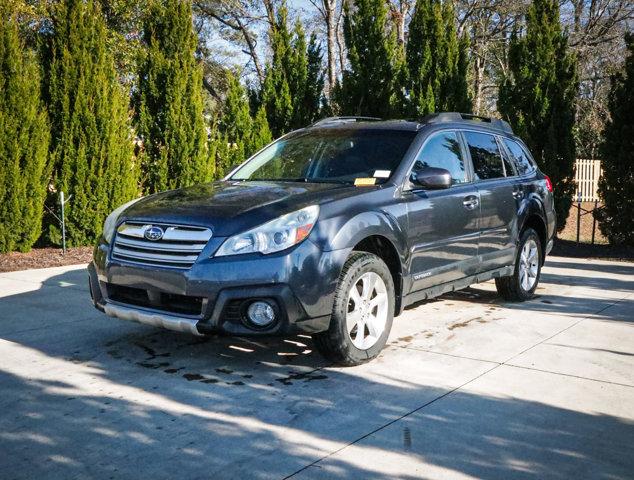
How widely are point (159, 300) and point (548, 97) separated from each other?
10760 millimetres

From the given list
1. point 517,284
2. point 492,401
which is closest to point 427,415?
point 492,401

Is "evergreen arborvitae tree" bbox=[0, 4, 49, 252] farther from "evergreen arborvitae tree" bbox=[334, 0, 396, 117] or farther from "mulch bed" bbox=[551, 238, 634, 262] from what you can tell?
"mulch bed" bbox=[551, 238, 634, 262]

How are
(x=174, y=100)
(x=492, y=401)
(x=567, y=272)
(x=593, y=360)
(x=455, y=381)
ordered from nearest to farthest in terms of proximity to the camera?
(x=492, y=401) < (x=455, y=381) < (x=593, y=360) < (x=567, y=272) < (x=174, y=100)

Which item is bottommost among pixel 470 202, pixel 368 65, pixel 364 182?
pixel 470 202

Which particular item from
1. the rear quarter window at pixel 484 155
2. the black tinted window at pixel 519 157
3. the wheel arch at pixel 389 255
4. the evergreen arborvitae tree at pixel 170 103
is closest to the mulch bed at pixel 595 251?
the black tinted window at pixel 519 157

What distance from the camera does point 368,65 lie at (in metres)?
13.7

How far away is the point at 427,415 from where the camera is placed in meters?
3.89

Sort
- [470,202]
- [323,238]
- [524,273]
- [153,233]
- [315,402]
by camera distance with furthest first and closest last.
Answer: [524,273], [470,202], [153,233], [323,238], [315,402]

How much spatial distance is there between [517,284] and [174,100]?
7.22 m

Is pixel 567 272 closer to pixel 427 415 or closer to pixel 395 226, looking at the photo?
pixel 395 226

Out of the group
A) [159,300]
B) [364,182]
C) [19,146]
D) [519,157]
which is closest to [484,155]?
[519,157]

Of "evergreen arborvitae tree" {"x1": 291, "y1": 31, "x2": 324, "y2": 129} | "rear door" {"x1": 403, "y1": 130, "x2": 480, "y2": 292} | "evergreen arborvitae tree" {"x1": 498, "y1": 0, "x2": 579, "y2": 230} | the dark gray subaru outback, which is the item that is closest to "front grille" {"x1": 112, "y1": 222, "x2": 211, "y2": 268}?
the dark gray subaru outback

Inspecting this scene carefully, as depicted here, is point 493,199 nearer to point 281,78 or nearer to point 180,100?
point 180,100

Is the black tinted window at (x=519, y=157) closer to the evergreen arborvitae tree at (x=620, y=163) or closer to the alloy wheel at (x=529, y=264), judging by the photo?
the alloy wheel at (x=529, y=264)
